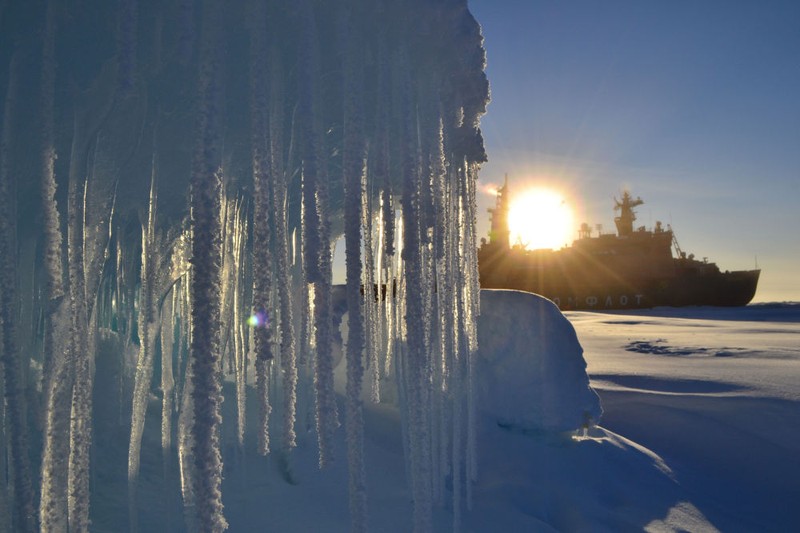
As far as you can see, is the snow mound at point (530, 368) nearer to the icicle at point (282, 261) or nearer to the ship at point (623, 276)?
the icicle at point (282, 261)

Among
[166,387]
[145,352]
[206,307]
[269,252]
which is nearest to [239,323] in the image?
[166,387]

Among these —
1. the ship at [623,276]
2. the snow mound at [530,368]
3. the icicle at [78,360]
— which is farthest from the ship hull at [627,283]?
the icicle at [78,360]

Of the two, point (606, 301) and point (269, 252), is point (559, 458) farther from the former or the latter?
point (606, 301)

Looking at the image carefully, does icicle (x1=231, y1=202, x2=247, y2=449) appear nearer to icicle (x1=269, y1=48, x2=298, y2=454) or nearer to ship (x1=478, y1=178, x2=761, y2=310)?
icicle (x1=269, y1=48, x2=298, y2=454)

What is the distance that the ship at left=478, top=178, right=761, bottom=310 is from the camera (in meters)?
30.7

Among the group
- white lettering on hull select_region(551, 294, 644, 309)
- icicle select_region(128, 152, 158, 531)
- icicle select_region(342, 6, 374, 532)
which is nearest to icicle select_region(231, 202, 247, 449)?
icicle select_region(128, 152, 158, 531)

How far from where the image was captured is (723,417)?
563 centimetres

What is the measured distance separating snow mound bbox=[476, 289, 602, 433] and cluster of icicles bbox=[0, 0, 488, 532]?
180cm

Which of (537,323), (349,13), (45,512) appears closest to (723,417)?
(537,323)

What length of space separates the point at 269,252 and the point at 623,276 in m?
32.4

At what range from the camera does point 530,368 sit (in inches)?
199

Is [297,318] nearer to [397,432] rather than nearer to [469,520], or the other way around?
[397,432]

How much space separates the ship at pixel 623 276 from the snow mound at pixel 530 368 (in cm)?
2636

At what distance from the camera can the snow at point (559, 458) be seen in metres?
2.96
